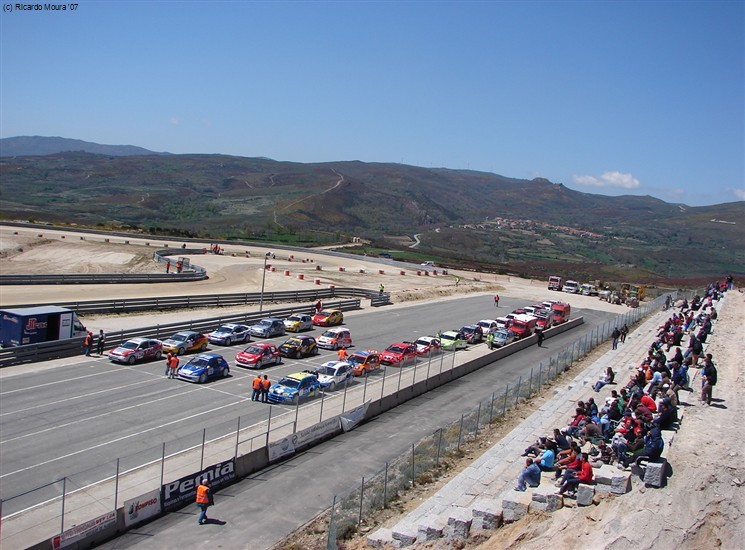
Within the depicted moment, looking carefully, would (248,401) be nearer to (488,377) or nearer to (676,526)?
(488,377)

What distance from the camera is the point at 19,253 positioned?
3120 inches

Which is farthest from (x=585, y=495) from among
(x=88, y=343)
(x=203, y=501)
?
(x=88, y=343)

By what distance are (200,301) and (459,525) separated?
40022 millimetres

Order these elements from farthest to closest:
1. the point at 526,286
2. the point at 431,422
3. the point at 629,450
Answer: the point at 526,286, the point at 431,422, the point at 629,450

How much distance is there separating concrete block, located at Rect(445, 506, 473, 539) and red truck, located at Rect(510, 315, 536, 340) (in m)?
34.4

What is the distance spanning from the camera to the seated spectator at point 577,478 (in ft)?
48.2

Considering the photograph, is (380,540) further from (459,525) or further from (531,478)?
(531,478)

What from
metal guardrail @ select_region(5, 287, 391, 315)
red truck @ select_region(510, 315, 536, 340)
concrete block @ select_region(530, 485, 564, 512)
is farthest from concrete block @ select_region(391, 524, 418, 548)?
red truck @ select_region(510, 315, 536, 340)

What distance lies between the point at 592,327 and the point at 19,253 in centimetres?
6737

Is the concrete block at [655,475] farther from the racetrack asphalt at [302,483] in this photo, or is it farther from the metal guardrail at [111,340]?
the metal guardrail at [111,340]

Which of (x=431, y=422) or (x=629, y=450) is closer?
(x=629, y=450)

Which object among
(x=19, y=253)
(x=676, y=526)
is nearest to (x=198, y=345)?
(x=676, y=526)

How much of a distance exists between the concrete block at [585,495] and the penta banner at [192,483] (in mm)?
10147

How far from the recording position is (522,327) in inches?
1908
